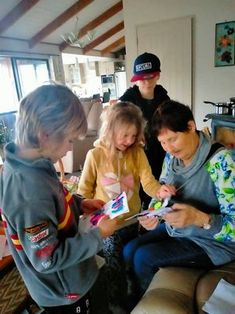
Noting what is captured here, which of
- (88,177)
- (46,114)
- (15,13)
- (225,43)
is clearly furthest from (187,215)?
(15,13)

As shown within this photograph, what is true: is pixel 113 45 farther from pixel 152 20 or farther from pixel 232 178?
pixel 232 178

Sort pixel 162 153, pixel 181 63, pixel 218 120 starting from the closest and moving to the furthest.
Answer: pixel 162 153 → pixel 218 120 → pixel 181 63

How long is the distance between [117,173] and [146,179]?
17 cm

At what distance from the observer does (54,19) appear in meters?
6.12

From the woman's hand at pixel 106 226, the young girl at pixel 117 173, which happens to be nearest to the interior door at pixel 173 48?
the young girl at pixel 117 173

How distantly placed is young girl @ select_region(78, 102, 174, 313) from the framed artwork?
2526 mm

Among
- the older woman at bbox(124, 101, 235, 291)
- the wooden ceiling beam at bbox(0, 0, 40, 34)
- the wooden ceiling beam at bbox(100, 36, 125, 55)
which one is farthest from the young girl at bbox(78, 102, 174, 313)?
the wooden ceiling beam at bbox(100, 36, 125, 55)

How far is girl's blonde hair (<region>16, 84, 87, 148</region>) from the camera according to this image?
29.5 inches

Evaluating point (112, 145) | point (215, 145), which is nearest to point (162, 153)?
point (112, 145)

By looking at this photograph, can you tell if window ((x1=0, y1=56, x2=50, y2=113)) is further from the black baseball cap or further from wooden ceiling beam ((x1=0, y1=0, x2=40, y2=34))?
the black baseball cap

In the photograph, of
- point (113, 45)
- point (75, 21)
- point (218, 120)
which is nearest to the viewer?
point (218, 120)

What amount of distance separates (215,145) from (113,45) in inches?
393

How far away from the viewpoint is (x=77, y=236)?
0.83 m

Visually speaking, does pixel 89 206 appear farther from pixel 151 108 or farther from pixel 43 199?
pixel 151 108
